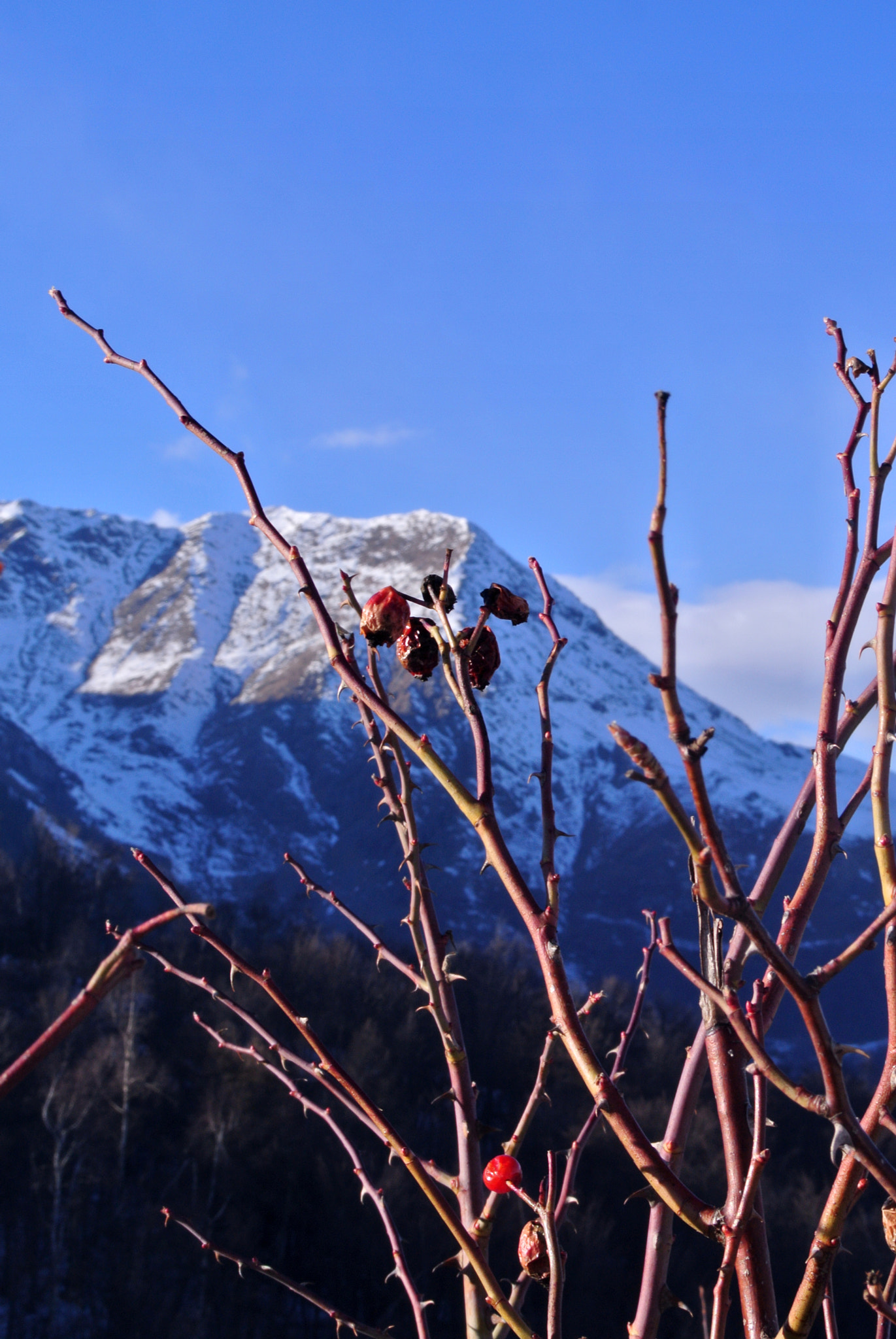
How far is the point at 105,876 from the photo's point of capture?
5556cm

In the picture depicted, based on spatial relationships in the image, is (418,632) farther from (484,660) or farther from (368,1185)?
(368,1185)

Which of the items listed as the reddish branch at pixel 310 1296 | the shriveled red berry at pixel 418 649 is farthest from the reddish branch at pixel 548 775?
the reddish branch at pixel 310 1296

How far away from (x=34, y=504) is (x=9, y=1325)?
17308 cm

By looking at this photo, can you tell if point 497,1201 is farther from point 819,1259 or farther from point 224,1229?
point 224,1229

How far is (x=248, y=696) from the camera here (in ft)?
452

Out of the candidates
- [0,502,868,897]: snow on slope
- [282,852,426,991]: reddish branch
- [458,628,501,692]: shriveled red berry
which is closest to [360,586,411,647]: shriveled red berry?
[458,628,501,692]: shriveled red berry

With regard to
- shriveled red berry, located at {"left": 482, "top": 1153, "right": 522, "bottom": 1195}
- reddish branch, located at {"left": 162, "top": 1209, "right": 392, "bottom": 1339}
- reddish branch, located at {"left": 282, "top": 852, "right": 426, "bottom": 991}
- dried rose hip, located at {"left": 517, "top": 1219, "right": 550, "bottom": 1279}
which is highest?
reddish branch, located at {"left": 282, "top": 852, "right": 426, "bottom": 991}

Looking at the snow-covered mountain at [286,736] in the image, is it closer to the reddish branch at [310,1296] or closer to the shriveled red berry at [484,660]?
the reddish branch at [310,1296]

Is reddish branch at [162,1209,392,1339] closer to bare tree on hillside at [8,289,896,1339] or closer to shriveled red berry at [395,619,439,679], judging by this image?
bare tree on hillside at [8,289,896,1339]

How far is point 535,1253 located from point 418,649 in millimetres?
906

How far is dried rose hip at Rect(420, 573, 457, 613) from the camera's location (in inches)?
45.7

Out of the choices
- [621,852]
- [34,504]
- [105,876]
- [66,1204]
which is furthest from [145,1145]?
[34,504]

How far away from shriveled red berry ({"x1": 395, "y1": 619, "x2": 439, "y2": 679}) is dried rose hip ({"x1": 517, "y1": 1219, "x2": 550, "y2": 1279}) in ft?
2.69

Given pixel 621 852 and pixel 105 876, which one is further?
pixel 621 852
